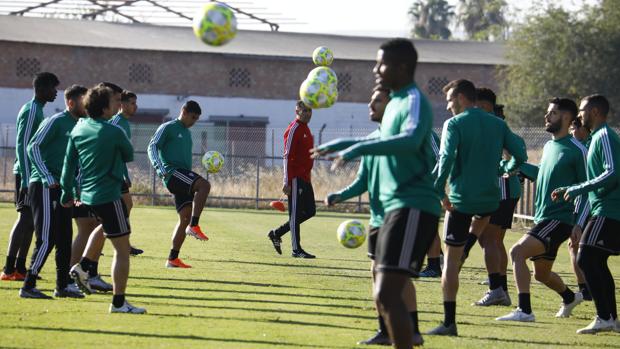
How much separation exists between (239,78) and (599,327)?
48492mm

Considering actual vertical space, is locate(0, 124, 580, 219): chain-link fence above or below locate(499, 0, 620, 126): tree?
below

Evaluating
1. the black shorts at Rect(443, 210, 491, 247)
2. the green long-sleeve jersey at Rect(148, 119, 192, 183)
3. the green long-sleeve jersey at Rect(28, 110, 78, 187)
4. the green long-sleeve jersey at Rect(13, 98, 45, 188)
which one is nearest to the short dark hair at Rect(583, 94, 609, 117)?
the black shorts at Rect(443, 210, 491, 247)

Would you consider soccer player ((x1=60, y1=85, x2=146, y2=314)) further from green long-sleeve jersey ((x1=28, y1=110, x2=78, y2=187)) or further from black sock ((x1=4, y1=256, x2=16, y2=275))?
black sock ((x1=4, y1=256, x2=16, y2=275))

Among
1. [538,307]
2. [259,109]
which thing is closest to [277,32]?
[259,109]

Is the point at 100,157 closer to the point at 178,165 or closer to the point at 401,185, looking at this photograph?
the point at 401,185

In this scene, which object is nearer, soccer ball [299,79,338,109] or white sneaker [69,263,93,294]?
white sneaker [69,263,93,294]

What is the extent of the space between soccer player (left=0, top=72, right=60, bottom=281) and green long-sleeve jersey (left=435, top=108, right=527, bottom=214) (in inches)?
175

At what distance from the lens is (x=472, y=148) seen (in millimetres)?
9633

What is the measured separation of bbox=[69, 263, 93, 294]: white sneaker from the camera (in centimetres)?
1037

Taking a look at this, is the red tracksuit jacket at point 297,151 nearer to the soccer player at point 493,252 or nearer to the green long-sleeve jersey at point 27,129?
the soccer player at point 493,252

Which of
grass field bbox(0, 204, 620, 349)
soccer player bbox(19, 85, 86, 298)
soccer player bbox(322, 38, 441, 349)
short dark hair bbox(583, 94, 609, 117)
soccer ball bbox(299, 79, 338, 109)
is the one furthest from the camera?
soccer ball bbox(299, 79, 338, 109)

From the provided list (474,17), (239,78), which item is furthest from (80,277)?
(474,17)

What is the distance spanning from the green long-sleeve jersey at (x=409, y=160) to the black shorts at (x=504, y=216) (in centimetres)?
452

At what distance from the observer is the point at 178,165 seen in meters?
14.5
